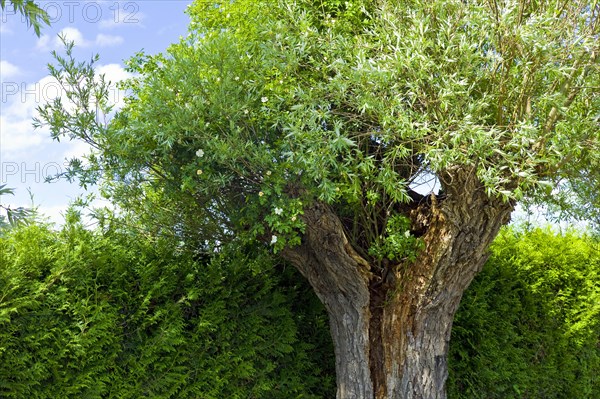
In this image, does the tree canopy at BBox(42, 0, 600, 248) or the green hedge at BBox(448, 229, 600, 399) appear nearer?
the tree canopy at BBox(42, 0, 600, 248)

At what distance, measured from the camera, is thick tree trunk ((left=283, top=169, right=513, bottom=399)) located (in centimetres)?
702

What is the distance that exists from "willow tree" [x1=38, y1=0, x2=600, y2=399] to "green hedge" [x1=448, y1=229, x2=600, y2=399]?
166 cm

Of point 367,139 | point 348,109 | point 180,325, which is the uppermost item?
point 348,109

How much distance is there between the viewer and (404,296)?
735 centimetres

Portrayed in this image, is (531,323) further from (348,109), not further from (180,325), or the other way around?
(180,325)

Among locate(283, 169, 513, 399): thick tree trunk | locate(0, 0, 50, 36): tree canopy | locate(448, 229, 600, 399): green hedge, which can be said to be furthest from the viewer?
locate(448, 229, 600, 399): green hedge

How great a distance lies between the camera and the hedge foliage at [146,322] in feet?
20.3

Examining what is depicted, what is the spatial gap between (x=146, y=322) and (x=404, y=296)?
2872 mm

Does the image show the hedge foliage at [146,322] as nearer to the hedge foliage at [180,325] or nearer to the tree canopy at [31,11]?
the hedge foliage at [180,325]

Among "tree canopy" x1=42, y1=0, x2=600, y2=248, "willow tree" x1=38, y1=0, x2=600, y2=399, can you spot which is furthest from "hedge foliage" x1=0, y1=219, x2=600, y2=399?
"tree canopy" x1=42, y1=0, x2=600, y2=248

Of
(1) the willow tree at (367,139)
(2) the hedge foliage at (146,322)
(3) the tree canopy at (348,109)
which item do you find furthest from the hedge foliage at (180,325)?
(3) the tree canopy at (348,109)

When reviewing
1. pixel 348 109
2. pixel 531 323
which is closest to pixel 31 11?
pixel 348 109

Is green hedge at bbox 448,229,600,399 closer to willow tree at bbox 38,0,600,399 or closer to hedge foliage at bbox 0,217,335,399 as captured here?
willow tree at bbox 38,0,600,399

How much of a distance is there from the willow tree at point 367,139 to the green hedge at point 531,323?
166 centimetres
